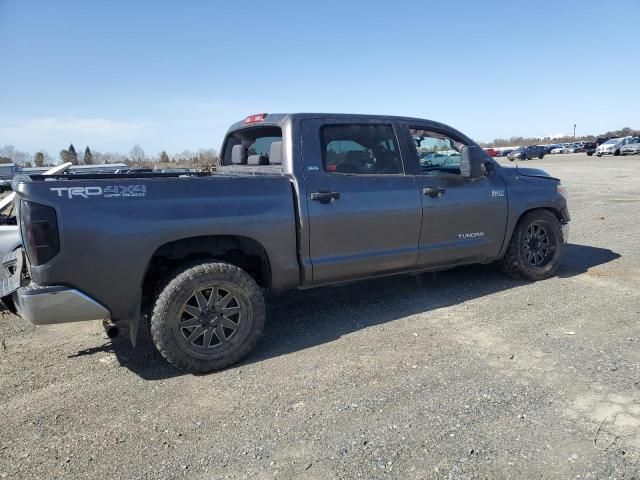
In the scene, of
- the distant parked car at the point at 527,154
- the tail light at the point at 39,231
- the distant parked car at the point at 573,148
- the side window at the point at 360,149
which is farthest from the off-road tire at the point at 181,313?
the distant parked car at the point at 573,148

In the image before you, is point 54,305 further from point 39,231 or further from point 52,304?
point 39,231

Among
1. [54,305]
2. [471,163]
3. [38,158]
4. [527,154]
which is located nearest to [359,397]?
[54,305]

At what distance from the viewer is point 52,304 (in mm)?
3246

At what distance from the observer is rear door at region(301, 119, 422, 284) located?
13.6ft

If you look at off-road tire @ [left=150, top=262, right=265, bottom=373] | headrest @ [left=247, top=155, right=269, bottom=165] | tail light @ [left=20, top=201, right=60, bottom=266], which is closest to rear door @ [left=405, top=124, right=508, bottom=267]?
headrest @ [left=247, top=155, right=269, bottom=165]

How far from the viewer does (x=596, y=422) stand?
9.17ft

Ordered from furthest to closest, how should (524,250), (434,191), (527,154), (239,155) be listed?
(527,154), (524,250), (239,155), (434,191)

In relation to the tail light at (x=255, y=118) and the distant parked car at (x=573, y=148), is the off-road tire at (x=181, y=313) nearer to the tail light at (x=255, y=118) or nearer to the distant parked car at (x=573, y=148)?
the tail light at (x=255, y=118)

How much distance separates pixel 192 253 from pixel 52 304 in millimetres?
1063

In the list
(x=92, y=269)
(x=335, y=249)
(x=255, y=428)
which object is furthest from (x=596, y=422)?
(x=92, y=269)

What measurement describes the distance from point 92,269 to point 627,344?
13.4ft

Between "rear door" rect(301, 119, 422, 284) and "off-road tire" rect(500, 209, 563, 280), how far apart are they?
1.47m

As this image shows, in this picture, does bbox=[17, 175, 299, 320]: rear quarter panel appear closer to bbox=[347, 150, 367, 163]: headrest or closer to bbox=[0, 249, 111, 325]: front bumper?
bbox=[0, 249, 111, 325]: front bumper

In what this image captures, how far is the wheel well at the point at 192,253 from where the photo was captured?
12.3 ft
